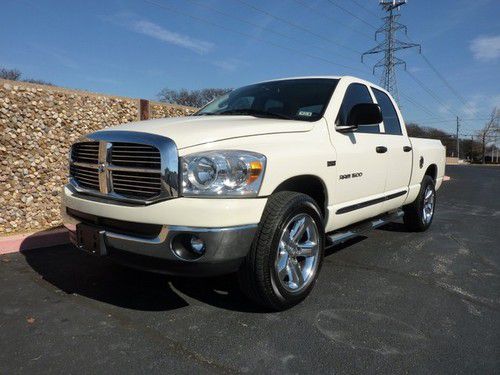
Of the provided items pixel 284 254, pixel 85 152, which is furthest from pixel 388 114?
pixel 85 152

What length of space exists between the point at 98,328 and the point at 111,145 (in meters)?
1.27

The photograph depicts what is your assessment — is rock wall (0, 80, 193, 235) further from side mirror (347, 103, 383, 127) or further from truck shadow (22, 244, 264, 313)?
side mirror (347, 103, 383, 127)

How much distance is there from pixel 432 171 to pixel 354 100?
114 inches

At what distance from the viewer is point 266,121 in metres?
3.52

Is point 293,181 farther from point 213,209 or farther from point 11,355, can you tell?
point 11,355

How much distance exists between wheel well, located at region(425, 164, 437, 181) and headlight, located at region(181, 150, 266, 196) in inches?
176

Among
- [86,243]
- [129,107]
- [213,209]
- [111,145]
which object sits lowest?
[86,243]

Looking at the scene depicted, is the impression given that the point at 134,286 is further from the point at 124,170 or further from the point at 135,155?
the point at 135,155

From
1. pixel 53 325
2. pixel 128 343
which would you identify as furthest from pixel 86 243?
pixel 128 343

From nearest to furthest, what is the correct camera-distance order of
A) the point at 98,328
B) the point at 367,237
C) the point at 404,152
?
the point at 98,328 → the point at 404,152 → the point at 367,237

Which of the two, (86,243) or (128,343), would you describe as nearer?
(128,343)

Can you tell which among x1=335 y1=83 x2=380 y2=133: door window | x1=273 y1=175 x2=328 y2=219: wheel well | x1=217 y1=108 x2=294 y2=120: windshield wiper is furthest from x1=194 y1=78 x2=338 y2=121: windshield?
x1=273 y1=175 x2=328 y2=219: wheel well

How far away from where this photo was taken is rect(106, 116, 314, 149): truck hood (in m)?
2.90

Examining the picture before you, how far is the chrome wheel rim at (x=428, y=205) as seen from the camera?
628 centimetres
